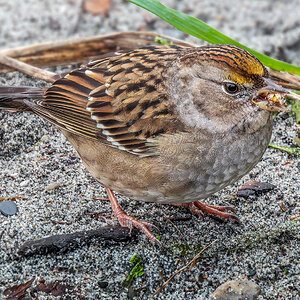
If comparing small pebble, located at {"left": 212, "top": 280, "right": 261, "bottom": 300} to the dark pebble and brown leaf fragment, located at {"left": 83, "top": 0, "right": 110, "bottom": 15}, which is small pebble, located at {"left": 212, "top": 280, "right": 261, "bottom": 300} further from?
brown leaf fragment, located at {"left": 83, "top": 0, "right": 110, "bottom": 15}

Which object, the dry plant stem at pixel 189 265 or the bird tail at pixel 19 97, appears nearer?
the dry plant stem at pixel 189 265

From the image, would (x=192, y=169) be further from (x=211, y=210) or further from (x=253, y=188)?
(x=253, y=188)

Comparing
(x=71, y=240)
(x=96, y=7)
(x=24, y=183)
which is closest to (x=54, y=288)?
(x=71, y=240)

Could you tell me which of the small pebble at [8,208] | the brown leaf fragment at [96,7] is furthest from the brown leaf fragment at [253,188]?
the brown leaf fragment at [96,7]

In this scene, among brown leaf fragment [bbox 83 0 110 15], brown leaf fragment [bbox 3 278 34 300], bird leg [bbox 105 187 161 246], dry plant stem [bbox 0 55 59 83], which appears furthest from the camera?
brown leaf fragment [bbox 83 0 110 15]

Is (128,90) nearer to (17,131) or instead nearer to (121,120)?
(121,120)

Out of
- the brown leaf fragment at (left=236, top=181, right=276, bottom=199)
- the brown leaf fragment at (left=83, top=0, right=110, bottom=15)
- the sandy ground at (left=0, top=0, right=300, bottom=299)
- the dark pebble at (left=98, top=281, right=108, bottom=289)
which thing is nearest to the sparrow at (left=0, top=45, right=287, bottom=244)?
the sandy ground at (left=0, top=0, right=300, bottom=299)

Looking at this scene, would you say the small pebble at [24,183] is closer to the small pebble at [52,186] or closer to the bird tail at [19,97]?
the small pebble at [52,186]

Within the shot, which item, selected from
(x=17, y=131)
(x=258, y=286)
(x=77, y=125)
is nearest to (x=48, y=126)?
(x=17, y=131)
